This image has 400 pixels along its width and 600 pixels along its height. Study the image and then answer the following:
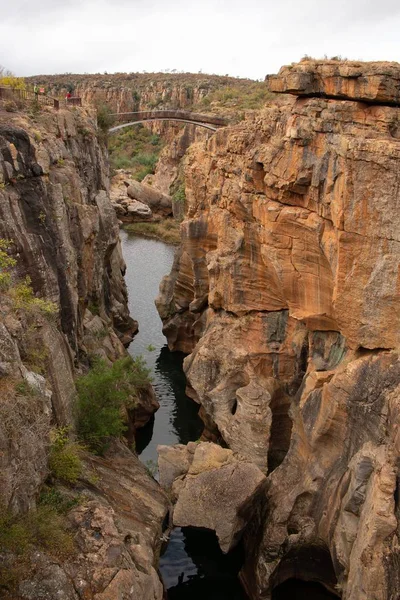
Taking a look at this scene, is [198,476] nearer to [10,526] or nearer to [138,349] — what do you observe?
[10,526]

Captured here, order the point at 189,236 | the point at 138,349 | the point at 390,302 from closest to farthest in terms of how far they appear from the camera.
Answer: the point at 390,302 < the point at 189,236 < the point at 138,349

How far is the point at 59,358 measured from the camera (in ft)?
58.2

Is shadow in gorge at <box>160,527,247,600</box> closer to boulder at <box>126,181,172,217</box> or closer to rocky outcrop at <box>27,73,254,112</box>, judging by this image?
boulder at <box>126,181,172,217</box>

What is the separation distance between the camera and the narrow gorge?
13.6 meters

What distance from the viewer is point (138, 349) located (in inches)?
1379

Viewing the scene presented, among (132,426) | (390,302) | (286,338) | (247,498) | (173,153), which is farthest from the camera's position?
(173,153)

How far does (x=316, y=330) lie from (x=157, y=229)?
3816 centimetres

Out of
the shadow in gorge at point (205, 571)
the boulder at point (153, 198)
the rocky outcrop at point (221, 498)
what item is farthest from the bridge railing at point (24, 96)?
the boulder at point (153, 198)

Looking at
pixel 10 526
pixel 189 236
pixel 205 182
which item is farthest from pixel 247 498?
pixel 205 182

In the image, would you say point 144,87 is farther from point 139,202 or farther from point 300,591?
point 300,591

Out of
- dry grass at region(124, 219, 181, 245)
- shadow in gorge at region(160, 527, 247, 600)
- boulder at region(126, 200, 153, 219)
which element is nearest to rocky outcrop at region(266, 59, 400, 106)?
shadow in gorge at region(160, 527, 247, 600)

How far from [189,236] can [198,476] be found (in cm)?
1383

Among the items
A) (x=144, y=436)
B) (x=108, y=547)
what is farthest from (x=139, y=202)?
(x=108, y=547)

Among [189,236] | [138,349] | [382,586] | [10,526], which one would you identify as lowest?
[138,349]
